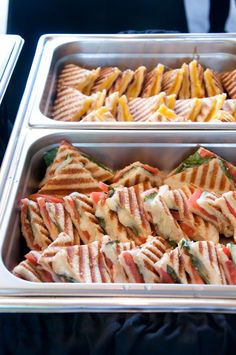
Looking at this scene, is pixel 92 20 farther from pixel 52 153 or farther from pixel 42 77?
pixel 52 153

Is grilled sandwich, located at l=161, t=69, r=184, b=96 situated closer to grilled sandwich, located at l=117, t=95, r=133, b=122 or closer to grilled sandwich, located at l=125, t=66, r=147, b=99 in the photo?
grilled sandwich, located at l=125, t=66, r=147, b=99

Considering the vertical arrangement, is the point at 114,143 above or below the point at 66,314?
above

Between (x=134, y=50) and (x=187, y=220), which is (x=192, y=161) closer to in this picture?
(x=187, y=220)

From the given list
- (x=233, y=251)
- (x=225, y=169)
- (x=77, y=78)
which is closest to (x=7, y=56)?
(x=77, y=78)

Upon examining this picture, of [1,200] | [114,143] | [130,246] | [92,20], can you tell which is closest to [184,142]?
[114,143]

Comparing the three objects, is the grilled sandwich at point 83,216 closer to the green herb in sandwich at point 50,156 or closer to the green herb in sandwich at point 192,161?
the green herb in sandwich at point 50,156
